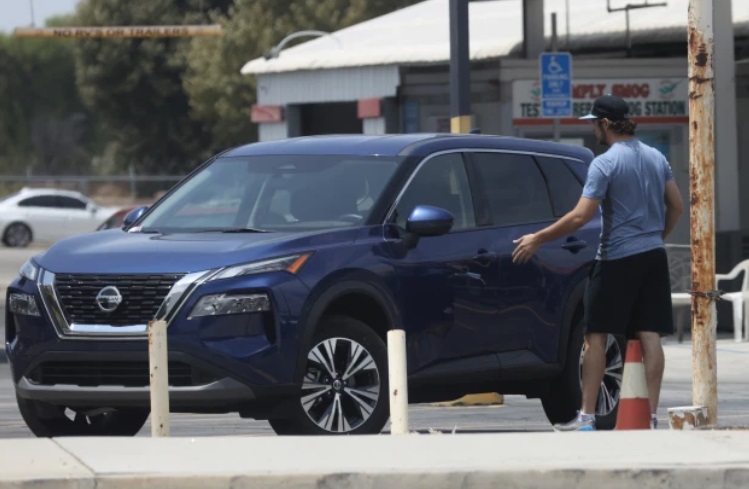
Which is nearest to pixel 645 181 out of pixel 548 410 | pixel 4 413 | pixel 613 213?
pixel 613 213

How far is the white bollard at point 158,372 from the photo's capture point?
8.97 metres

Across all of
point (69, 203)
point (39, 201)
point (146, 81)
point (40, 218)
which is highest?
point (146, 81)

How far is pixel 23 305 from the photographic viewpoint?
10023mm

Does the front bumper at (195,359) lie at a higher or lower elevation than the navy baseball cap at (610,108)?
lower

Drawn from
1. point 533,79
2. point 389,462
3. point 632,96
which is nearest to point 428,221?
point 389,462

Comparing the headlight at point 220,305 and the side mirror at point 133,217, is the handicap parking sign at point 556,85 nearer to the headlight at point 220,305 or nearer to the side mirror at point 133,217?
the side mirror at point 133,217

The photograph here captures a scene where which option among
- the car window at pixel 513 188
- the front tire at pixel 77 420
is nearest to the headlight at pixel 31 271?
the front tire at pixel 77 420

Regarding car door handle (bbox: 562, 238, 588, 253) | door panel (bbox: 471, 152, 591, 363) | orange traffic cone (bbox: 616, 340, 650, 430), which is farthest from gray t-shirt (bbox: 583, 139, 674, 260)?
car door handle (bbox: 562, 238, 588, 253)

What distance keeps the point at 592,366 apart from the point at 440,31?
19865 millimetres

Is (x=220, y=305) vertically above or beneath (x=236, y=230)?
beneath

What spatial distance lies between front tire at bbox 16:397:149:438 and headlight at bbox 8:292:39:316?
495mm

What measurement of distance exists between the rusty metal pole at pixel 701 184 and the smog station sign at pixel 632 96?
575 inches

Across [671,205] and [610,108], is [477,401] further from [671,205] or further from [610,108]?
[610,108]

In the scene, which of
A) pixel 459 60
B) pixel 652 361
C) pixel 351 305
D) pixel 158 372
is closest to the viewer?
pixel 158 372
